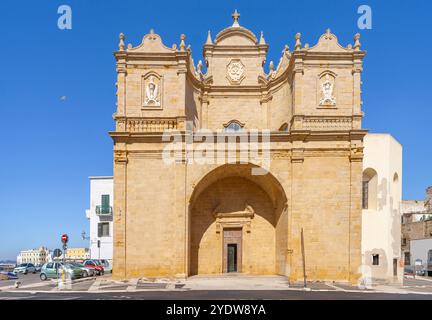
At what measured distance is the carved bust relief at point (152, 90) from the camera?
23938 mm

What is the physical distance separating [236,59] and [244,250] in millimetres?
13055

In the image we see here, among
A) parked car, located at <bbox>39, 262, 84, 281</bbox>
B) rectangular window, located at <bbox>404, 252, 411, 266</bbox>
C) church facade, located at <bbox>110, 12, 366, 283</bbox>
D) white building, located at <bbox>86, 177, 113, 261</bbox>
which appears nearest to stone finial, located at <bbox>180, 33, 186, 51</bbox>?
church facade, located at <bbox>110, 12, 366, 283</bbox>

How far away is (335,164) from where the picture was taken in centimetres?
2295

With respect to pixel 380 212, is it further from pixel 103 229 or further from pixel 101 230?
pixel 101 230

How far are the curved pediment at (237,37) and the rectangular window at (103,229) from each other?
20.2m

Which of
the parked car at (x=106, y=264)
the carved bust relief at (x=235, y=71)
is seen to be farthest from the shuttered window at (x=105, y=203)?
the carved bust relief at (x=235, y=71)

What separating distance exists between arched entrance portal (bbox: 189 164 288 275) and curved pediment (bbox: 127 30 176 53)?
26.9 ft

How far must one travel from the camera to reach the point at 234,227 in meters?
26.4

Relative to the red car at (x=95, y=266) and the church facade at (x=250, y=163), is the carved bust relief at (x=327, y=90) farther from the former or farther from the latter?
the red car at (x=95, y=266)

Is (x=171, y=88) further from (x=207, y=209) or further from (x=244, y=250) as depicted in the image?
(x=244, y=250)

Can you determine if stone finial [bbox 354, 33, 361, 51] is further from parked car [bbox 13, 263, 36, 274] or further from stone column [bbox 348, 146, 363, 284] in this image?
parked car [bbox 13, 263, 36, 274]

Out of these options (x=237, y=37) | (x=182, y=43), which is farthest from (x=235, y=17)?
(x=182, y=43)

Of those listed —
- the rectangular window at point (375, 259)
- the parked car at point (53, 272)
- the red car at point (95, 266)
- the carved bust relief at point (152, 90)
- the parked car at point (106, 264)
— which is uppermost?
the carved bust relief at point (152, 90)

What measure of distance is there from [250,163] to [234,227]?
5.25 m
